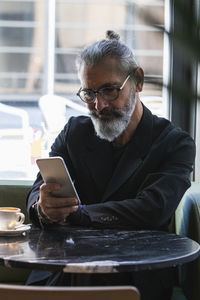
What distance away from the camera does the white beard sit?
7.02 ft

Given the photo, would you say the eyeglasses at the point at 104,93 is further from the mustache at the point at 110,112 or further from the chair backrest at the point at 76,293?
the chair backrest at the point at 76,293

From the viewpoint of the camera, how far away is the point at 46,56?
317 centimetres

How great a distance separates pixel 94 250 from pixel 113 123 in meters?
0.66

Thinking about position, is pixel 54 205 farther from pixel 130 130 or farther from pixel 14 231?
pixel 130 130

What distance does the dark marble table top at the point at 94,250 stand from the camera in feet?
4.71

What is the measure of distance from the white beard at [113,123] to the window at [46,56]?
3.22ft

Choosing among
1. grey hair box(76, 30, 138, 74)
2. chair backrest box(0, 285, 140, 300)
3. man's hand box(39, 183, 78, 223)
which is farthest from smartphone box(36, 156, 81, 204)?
chair backrest box(0, 285, 140, 300)

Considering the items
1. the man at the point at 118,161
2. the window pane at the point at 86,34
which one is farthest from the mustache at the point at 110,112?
the window pane at the point at 86,34

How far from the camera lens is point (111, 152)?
224 cm

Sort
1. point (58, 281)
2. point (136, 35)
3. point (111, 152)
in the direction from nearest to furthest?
point (58, 281), point (111, 152), point (136, 35)

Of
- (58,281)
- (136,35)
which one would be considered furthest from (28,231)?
(136,35)

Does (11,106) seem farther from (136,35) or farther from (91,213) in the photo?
(91,213)

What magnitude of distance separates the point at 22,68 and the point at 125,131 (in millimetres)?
1118

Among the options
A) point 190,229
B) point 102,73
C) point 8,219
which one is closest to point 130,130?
point 102,73
